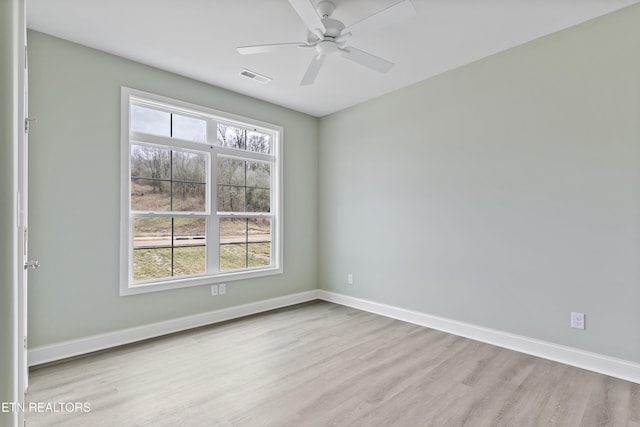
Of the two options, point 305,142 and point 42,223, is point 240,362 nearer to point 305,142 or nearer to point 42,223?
point 42,223

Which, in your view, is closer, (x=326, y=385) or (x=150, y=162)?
(x=326, y=385)

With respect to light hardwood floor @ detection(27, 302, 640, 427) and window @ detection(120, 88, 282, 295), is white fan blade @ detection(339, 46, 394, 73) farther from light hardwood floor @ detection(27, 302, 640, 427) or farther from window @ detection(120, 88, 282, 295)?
light hardwood floor @ detection(27, 302, 640, 427)

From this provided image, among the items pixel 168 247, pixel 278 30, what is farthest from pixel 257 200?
pixel 278 30

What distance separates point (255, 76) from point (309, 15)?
5.07 feet

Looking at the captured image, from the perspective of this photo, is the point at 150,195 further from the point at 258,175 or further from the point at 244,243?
the point at 258,175

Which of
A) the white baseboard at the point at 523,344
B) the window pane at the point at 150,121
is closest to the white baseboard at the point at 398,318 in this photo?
the white baseboard at the point at 523,344

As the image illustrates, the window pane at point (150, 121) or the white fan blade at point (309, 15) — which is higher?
the white fan blade at point (309, 15)

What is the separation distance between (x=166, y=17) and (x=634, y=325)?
13.7 ft

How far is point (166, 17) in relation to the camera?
7.98 ft

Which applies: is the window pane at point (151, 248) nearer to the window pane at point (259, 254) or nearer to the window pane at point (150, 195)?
the window pane at point (150, 195)

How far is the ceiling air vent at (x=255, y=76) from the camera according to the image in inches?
131

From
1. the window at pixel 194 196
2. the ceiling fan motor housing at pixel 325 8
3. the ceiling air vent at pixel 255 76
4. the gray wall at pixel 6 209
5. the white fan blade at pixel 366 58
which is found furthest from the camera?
the ceiling air vent at pixel 255 76

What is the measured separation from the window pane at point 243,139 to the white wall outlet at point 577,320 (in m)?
3.68

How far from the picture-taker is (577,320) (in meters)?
2.53
